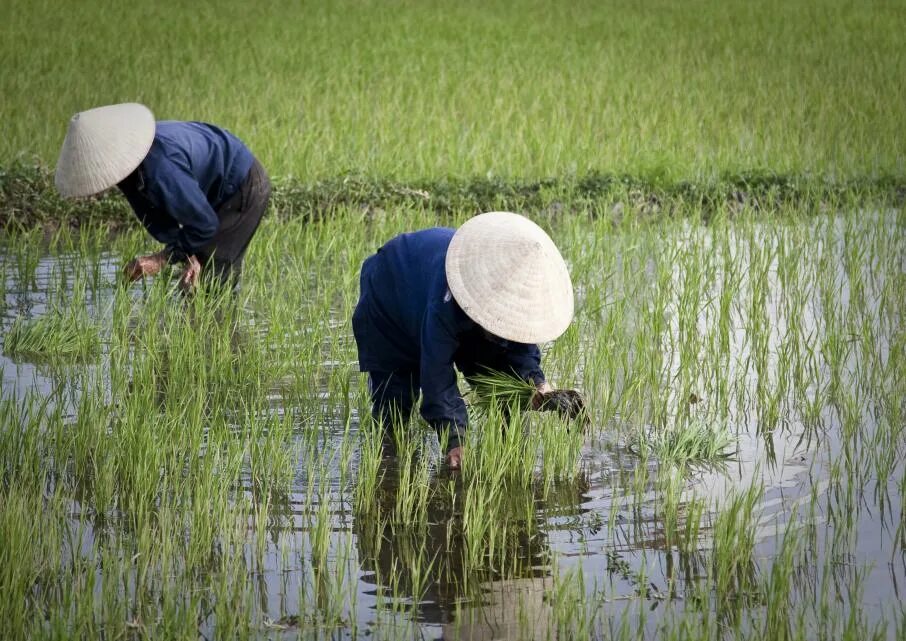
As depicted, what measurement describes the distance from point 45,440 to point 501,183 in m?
3.74

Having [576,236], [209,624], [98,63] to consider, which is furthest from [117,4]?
[209,624]

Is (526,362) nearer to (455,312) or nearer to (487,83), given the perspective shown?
(455,312)

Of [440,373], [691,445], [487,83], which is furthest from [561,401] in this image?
[487,83]

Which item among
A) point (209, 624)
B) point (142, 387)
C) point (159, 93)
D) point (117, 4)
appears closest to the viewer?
point (209, 624)

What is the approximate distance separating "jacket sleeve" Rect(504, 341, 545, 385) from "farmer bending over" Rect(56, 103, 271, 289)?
1.72 meters

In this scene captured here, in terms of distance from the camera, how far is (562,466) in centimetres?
342

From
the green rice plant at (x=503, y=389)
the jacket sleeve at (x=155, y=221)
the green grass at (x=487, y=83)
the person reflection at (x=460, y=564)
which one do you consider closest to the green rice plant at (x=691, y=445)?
the person reflection at (x=460, y=564)

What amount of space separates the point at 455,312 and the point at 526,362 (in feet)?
1.10

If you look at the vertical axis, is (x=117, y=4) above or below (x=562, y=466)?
above

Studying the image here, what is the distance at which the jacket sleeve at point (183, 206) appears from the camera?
4.29 m

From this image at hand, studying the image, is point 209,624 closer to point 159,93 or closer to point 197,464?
point 197,464

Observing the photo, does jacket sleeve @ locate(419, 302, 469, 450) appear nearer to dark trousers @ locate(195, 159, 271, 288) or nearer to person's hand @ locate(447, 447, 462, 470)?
person's hand @ locate(447, 447, 462, 470)

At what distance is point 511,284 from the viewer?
273 centimetres

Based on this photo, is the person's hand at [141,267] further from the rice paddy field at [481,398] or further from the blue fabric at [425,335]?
the blue fabric at [425,335]
